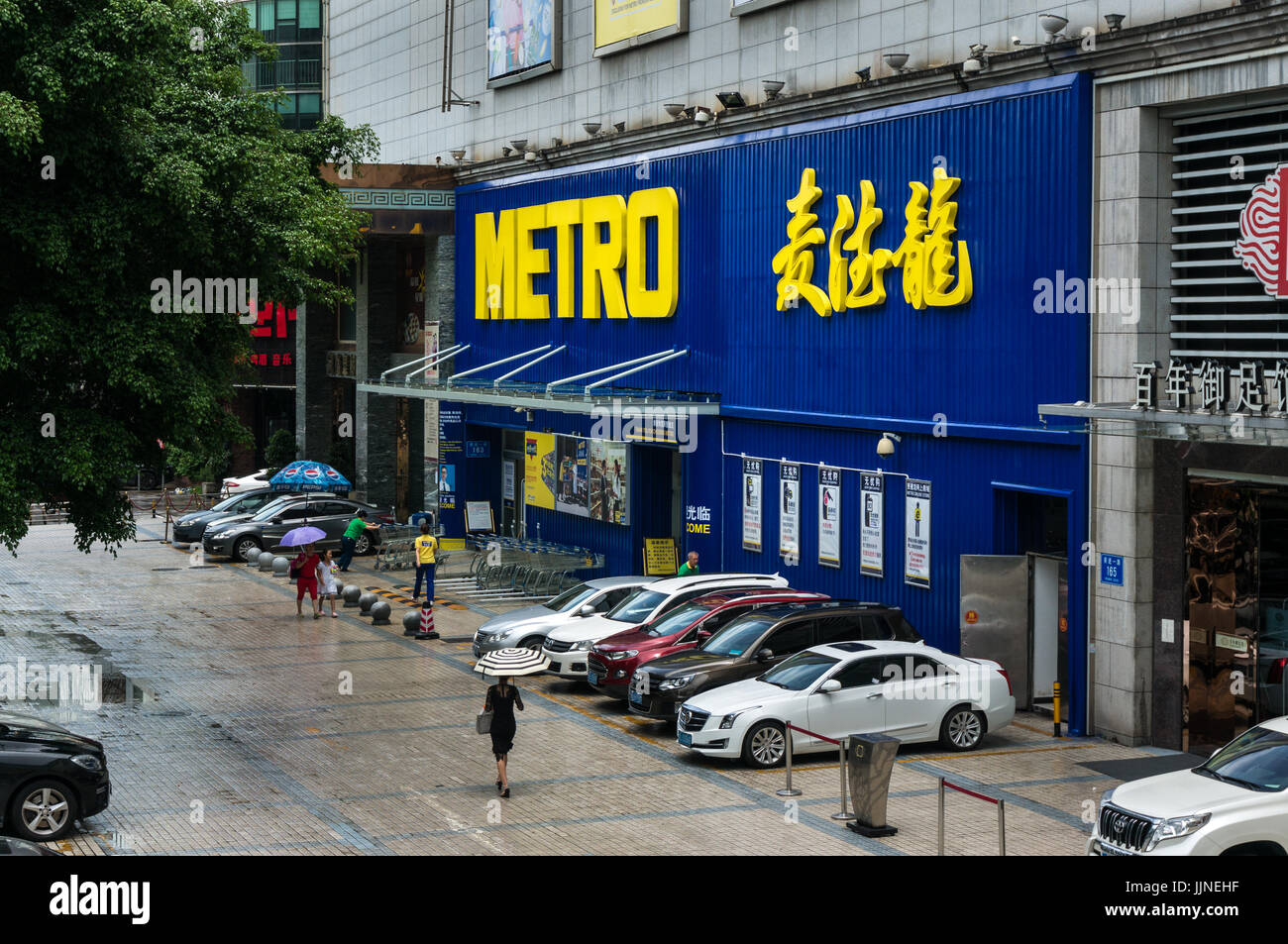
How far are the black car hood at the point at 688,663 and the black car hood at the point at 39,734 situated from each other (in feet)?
25.3

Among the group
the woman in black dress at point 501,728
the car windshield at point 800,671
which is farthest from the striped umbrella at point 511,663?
the car windshield at point 800,671

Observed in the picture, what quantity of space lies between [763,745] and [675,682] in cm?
206

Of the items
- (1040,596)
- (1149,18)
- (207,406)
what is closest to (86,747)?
(207,406)

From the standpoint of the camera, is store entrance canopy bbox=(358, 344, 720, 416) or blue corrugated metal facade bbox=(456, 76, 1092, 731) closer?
blue corrugated metal facade bbox=(456, 76, 1092, 731)

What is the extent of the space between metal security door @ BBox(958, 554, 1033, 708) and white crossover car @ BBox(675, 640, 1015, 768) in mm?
1613

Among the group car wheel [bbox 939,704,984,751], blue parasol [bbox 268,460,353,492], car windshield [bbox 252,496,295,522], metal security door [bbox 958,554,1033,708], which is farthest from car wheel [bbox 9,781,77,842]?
blue parasol [bbox 268,460,353,492]

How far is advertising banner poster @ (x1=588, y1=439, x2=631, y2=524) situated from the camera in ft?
111

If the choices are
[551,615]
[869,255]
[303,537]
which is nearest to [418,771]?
[551,615]

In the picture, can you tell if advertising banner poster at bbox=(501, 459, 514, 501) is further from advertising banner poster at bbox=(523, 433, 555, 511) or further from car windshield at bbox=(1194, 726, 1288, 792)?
car windshield at bbox=(1194, 726, 1288, 792)

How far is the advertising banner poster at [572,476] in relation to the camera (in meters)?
35.9

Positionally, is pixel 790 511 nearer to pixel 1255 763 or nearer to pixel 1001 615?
pixel 1001 615

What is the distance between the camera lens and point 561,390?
109 feet

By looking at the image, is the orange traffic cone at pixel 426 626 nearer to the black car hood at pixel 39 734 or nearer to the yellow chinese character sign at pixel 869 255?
the yellow chinese character sign at pixel 869 255

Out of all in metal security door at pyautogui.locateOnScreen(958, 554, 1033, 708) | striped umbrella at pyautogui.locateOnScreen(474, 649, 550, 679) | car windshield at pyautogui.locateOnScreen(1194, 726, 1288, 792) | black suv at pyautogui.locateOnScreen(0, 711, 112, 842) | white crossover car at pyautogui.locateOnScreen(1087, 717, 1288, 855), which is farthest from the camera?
metal security door at pyautogui.locateOnScreen(958, 554, 1033, 708)
